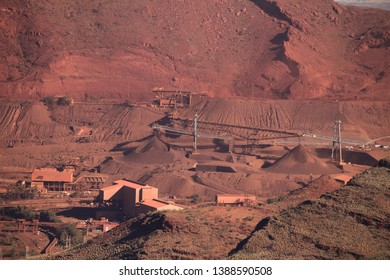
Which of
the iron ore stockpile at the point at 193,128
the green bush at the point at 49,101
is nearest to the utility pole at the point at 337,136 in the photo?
the iron ore stockpile at the point at 193,128

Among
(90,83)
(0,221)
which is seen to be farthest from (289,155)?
(90,83)

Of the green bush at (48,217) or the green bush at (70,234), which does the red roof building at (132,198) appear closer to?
the green bush at (48,217)

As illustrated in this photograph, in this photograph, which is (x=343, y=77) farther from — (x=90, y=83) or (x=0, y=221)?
(x=0, y=221)

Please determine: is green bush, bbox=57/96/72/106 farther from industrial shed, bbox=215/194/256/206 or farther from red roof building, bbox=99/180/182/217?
industrial shed, bbox=215/194/256/206

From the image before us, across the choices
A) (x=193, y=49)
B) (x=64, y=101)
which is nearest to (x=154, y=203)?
(x=64, y=101)

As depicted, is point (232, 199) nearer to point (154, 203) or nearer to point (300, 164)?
point (154, 203)
